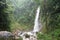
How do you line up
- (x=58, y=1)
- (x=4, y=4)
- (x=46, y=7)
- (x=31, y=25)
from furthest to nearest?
(x=31, y=25)
(x=4, y=4)
(x=46, y=7)
(x=58, y=1)

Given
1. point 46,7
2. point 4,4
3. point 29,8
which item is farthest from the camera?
point 29,8

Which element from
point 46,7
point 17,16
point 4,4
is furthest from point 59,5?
point 17,16

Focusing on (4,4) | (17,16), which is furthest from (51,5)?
(17,16)

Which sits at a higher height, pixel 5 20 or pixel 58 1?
pixel 5 20

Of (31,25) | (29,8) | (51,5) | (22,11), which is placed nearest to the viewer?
(51,5)

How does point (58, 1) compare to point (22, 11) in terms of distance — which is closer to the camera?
point (58, 1)

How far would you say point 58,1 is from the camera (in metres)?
10.4

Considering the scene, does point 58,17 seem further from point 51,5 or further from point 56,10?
point 51,5

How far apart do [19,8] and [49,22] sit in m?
17.8

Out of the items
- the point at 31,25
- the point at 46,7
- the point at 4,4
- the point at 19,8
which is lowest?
the point at 46,7

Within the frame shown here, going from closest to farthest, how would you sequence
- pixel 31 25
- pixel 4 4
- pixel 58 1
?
1. pixel 58 1
2. pixel 4 4
3. pixel 31 25

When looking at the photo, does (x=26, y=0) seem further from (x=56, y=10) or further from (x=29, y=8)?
(x=56, y=10)

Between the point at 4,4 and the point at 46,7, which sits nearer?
the point at 46,7

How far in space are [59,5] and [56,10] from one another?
49cm
